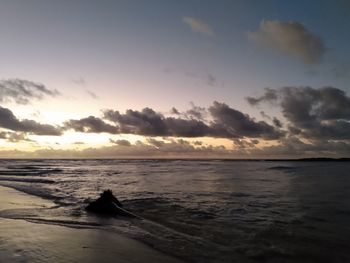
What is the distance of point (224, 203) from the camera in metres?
16.7

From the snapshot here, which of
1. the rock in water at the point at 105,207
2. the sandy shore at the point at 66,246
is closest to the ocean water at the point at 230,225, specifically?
the rock in water at the point at 105,207

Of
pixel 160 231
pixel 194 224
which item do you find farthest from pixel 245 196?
pixel 160 231

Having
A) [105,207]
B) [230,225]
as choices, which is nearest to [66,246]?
[230,225]

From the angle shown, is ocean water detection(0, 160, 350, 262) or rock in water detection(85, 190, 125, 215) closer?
ocean water detection(0, 160, 350, 262)

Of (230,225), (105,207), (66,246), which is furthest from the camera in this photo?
(105,207)

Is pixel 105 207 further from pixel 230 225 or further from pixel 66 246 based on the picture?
pixel 66 246

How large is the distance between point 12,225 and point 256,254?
7062 mm

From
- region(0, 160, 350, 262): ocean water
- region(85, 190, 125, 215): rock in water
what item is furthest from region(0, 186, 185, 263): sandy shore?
region(85, 190, 125, 215): rock in water

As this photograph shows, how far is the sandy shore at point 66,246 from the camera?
280 inches

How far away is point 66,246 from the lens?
26.2 ft

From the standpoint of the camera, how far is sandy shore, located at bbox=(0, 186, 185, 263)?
7109 mm

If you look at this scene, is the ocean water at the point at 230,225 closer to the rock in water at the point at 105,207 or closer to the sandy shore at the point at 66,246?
the rock in water at the point at 105,207

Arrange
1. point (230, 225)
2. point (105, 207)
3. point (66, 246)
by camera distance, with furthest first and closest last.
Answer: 1. point (105, 207)
2. point (230, 225)
3. point (66, 246)

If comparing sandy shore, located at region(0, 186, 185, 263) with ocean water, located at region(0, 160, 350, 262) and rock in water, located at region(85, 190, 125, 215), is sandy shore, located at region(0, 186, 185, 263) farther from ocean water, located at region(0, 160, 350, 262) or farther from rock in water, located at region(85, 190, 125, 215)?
rock in water, located at region(85, 190, 125, 215)
